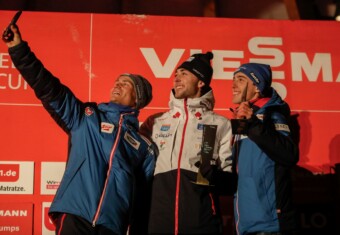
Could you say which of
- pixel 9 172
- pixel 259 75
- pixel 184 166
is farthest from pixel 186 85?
pixel 9 172

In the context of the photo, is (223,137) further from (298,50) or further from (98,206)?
(298,50)

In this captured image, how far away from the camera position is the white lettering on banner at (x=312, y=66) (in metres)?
3.47

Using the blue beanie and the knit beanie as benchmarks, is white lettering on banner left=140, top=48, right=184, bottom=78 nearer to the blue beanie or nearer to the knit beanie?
the knit beanie

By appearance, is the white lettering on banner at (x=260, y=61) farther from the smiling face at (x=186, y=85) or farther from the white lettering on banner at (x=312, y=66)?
the smiling face at (x=186, y=85)

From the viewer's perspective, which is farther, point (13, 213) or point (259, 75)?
point (13, 213)

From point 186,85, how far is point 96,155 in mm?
746

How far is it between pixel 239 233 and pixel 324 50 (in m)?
1.70

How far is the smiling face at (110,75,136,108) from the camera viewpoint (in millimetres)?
2800

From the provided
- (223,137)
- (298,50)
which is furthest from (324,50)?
(223,137)

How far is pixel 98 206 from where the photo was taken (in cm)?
234

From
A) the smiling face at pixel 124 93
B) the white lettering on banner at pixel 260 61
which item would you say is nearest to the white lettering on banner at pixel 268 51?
the white lettering on banner at pixel 260 61

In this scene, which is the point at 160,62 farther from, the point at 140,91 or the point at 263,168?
the point at 263,168

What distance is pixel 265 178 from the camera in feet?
8.25

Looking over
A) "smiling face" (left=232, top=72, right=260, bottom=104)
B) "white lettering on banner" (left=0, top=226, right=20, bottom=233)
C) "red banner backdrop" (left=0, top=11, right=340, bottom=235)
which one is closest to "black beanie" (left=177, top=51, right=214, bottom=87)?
"smiling face" (left=232, top=72, right=260, bottom=104)
